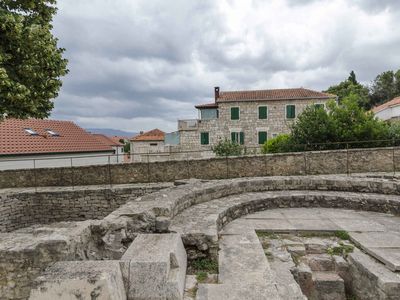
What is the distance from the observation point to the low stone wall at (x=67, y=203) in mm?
11047

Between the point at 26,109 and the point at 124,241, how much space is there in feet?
20.0

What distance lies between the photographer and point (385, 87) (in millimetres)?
43406

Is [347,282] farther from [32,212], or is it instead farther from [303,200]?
[32,212]

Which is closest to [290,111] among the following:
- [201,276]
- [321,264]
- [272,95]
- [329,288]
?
[272,95]

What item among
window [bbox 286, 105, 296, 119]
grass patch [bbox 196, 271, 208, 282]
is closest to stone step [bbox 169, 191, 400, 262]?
grass patch [bbox 196, 271, 208, 282]

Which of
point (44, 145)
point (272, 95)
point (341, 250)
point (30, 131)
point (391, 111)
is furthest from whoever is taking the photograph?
point (391, 111)

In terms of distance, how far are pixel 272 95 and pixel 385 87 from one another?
29.5 metres

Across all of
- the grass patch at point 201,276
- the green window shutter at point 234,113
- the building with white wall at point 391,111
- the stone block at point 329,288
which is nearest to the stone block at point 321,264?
the stone block at point 329,288

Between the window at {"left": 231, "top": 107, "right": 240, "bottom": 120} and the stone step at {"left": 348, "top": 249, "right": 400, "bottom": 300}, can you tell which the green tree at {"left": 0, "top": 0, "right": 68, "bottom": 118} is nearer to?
the stone step at {"left": 348, "top": 249, "right": 400, "bottom": 300}

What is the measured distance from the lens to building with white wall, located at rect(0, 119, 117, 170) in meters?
15.9

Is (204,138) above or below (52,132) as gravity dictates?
below

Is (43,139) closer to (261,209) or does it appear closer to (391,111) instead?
(261,209)

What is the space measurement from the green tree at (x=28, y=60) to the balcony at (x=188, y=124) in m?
17.4

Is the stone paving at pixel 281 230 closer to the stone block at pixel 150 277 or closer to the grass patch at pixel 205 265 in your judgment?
the grass patch at pixel 205 265
